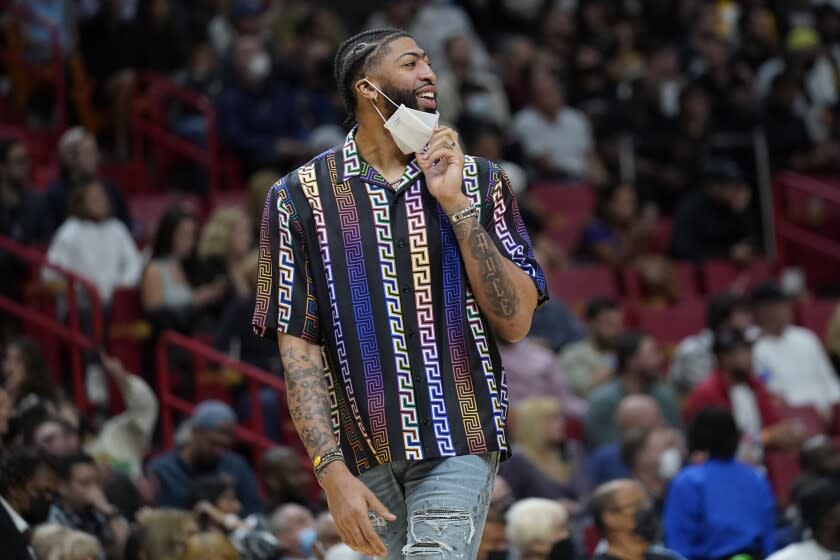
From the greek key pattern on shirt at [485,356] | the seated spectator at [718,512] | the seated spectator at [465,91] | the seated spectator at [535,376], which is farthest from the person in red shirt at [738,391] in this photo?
the greek key pattern on shirt at [485,356]

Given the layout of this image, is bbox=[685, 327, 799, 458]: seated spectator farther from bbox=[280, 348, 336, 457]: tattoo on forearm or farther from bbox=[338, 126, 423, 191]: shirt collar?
bbox=[280, 348, 336, 457]: tattoo on forearm

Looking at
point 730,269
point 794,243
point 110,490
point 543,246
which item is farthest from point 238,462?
point 794,243

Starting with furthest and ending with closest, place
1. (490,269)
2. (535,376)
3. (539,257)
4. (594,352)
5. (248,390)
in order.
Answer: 1. (539,257)
2. (594,352)
3. (535,376)
4. (248,390)
5. (490,269)

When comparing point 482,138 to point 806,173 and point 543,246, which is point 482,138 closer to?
point 543,246

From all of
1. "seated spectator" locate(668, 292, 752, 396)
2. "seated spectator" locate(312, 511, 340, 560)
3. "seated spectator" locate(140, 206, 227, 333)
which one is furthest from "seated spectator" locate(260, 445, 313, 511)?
"seated spectator" locate(668, 292, 752, 396)

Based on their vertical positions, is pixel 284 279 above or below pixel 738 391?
above

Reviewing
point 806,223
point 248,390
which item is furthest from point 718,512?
point 806,223

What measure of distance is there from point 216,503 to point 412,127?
14.3ft

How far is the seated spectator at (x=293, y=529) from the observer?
761 centimetres

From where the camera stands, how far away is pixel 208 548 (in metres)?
6.82

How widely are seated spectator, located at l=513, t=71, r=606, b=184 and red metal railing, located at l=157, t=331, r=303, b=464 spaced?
4852mm

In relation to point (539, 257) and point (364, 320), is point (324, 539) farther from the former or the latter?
point (539, 257)

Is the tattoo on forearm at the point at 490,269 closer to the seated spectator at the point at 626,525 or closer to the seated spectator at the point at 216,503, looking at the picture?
the seated spectator at the point at 626,525

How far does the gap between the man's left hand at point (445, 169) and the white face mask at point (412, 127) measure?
0.07 ft
